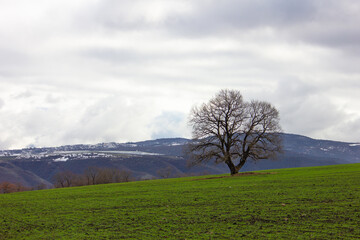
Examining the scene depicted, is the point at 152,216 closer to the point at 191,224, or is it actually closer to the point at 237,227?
the point at 191,224

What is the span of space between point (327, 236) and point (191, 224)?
9125 mm

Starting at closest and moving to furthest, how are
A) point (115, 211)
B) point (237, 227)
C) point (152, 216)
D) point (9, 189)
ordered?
1. point (237, 227)
2. point (152, 216)
3. point (115, 211)
4. point (9, 189)

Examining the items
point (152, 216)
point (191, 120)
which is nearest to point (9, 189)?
point (191, 120)

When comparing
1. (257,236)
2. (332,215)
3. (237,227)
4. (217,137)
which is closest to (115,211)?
(237,227)

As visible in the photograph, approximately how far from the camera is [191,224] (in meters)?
26.0

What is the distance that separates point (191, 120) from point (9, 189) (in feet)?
396

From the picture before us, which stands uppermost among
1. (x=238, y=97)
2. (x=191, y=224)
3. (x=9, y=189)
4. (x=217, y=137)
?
(x=238, y=97)

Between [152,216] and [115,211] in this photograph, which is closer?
[152,216]

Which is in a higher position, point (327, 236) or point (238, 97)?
point (238, 97)

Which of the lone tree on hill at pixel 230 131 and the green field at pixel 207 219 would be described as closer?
→ the green field at pixel 207 219

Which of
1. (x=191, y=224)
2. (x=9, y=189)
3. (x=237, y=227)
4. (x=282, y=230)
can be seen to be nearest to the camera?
(x=282, y=230)

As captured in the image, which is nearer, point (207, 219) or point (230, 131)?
point (207, 219)

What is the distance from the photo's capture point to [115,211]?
34.2m

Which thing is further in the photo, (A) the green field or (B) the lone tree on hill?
(B) the lone tree on hill
